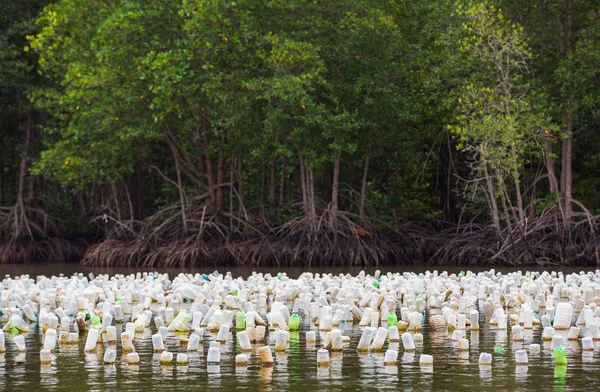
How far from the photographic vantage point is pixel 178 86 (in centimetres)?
3072

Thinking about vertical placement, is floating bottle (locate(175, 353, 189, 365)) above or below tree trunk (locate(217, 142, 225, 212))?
below

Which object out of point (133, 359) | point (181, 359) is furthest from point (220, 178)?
point (181, 359)

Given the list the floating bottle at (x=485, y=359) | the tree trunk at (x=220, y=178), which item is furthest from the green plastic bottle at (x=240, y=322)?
the tree trunk at (x=220, y=178)

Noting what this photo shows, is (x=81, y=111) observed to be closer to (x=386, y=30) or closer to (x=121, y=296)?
(x=386, y=30)

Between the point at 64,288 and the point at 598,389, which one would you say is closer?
the point at 598,389

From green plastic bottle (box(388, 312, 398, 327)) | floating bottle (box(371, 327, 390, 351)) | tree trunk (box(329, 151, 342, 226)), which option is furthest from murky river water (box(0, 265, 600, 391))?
tree trunk (box(329, 151, 342, 226))

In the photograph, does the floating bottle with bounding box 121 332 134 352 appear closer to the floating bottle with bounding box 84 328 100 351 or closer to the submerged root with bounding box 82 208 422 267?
the floating bottle with bounding box 84 328 100 351

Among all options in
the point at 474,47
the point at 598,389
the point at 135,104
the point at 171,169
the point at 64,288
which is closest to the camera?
the point at 598,389

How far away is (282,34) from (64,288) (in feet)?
47.7

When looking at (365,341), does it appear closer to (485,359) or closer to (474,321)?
(485,359)

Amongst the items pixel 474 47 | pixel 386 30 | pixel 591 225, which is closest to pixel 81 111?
pixel 386 30

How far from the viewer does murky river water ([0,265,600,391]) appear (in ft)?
31.1

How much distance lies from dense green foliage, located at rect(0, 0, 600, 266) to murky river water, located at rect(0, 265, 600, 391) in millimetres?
16283

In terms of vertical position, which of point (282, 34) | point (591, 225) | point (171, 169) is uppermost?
point (282, 34)
